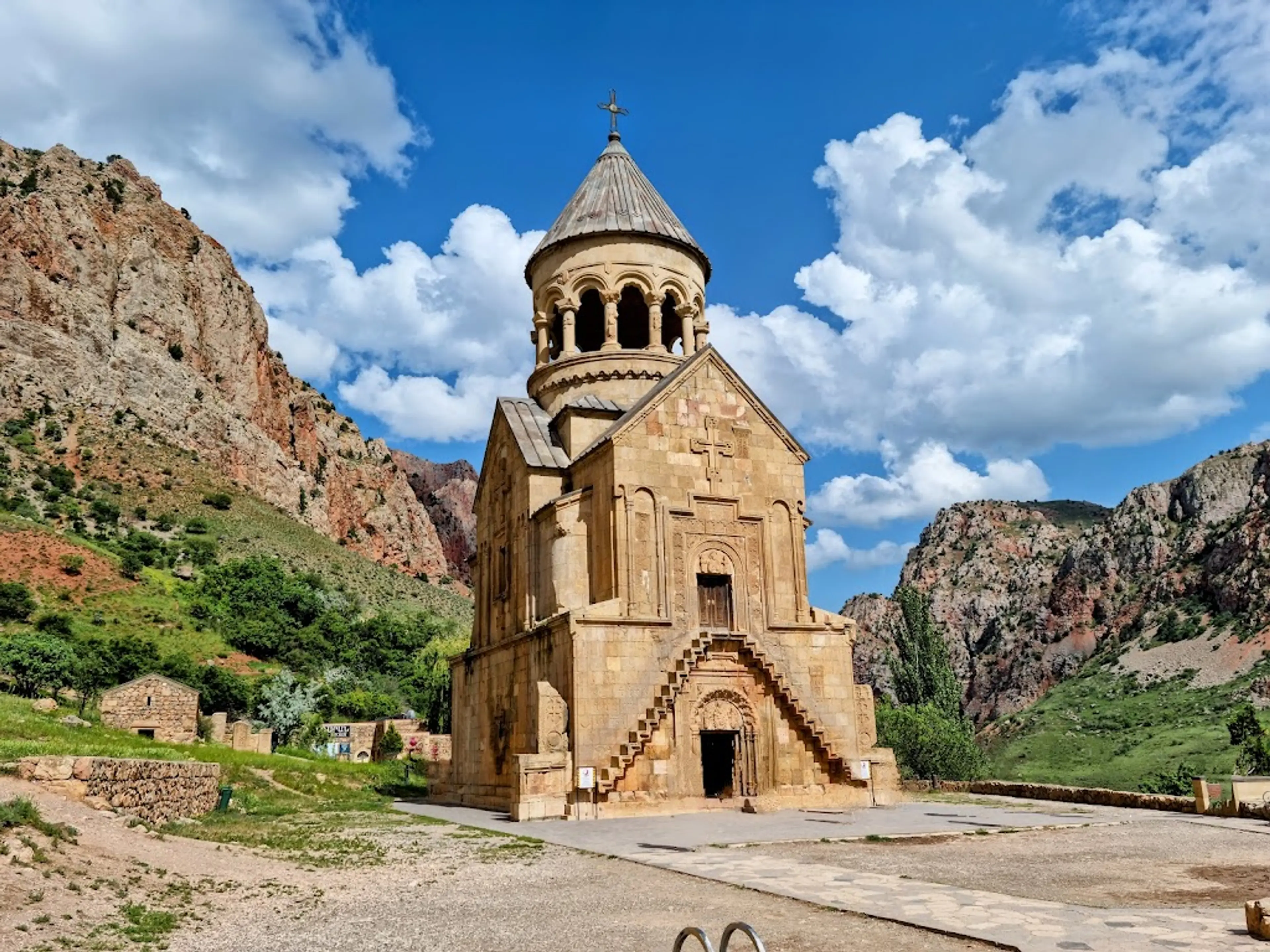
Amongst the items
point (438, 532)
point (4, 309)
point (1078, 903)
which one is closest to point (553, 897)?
point (1078, 903)

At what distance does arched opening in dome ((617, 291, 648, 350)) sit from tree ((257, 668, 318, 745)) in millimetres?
27820

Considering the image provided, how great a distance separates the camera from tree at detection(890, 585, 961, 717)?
4097cm

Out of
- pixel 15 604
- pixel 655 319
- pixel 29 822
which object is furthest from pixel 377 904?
pixel 15 604

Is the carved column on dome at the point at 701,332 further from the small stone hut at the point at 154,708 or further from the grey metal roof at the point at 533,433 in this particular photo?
the small stone hut at the point at 154,708

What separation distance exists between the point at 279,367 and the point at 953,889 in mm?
111452

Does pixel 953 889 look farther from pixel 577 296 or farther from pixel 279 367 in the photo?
pixel 279 367

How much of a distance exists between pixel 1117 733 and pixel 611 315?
39496 mm

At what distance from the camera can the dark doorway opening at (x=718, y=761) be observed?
20188 millimetres

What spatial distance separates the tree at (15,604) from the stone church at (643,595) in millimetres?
36274

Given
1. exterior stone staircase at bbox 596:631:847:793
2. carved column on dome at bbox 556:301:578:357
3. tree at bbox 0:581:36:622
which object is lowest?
exterior stone staircase at bbox 596:631:847:793

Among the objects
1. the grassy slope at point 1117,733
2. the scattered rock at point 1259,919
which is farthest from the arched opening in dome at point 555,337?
the grassy slope at point 1117,733

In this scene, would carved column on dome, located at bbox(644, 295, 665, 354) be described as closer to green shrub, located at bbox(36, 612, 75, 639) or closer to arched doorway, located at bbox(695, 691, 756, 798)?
arched doorway, located at bbox(695, 691, 756, 798)

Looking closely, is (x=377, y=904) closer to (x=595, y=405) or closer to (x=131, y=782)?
(x=131, y=782)

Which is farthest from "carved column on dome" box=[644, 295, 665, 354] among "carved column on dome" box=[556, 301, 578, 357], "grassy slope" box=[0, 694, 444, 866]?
"grassy slope" box=[0, 694, 444, 866]
